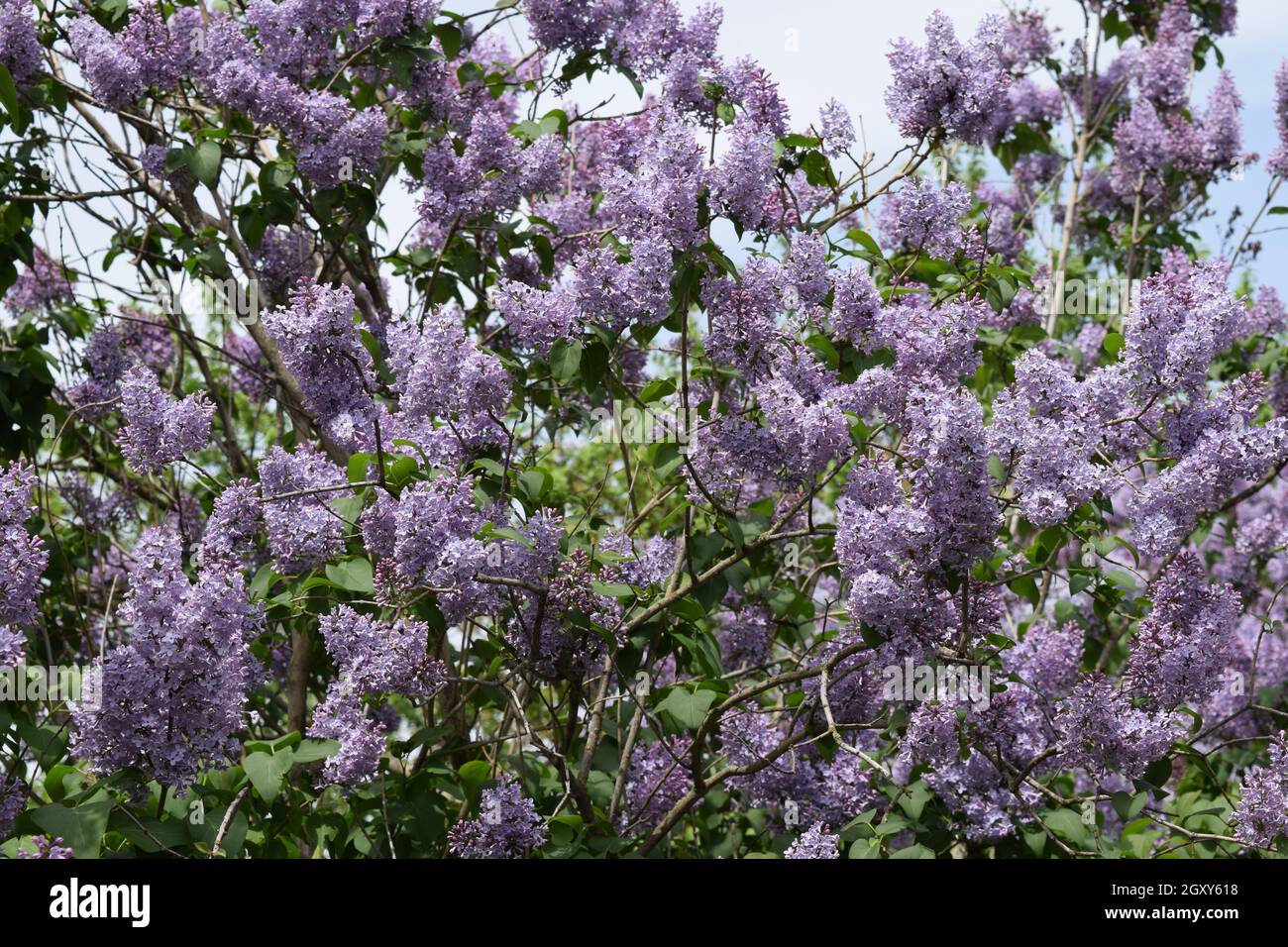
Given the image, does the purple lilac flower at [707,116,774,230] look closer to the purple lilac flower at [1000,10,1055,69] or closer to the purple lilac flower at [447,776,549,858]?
the purple lilac flower at [447,776,549,858]

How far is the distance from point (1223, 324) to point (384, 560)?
7.05 feet

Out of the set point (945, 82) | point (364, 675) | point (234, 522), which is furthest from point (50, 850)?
point (945, 82)

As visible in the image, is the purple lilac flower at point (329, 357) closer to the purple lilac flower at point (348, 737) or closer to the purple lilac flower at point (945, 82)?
the purple lilac flower at point (348, 737)

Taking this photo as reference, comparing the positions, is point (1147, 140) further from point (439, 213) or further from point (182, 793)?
point (182, 793)

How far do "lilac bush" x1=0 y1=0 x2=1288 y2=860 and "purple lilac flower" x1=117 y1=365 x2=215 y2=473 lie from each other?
12 mm

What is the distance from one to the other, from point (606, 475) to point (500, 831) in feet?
4.01

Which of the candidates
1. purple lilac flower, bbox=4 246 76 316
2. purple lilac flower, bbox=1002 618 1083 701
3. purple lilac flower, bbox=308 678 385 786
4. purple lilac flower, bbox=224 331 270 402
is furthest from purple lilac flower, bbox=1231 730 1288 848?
purple lilac flower, bbox=4 246 76 316

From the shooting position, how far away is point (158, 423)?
3359mm
